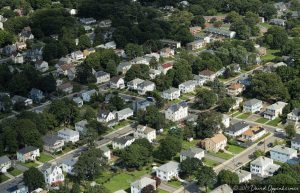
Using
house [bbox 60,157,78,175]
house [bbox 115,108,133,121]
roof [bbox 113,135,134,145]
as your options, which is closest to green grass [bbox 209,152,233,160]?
roof [bbox 113,135,134,145]

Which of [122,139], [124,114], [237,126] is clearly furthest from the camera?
[124,114]

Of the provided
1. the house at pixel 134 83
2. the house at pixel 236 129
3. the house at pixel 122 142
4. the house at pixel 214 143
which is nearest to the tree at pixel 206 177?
the house at pixel 214 143

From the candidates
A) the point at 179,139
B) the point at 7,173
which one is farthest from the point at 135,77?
the point at 7,173

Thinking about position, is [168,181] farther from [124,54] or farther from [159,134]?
[124,54]

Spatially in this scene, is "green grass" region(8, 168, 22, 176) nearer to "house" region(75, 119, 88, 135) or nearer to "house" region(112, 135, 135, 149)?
"house" region(75, 119, 88, 135)

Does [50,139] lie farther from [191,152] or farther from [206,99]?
[206,99]

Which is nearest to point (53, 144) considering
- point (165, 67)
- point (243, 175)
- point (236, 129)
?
point (236, 129)
